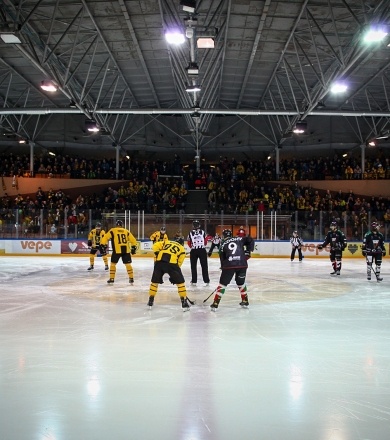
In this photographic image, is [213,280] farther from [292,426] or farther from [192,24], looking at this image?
[292,426]

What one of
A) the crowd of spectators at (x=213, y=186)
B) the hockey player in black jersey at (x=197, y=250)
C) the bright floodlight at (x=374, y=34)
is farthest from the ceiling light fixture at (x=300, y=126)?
the hockey player in black jersey at (x=197, y=250)

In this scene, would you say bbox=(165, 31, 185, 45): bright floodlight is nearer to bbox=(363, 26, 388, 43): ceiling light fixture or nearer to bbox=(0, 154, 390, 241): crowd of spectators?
bbox=(363, 26, 388, 43): ceiling light fixture

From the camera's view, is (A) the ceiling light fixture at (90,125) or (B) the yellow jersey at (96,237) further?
(A) the ceiling light fixture at (90,125)

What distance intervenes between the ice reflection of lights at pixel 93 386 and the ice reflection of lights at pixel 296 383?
5.18 feet

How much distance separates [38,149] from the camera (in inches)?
1209

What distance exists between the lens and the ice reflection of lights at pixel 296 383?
3811mm

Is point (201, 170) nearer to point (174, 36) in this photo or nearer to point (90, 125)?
point (90, 125)

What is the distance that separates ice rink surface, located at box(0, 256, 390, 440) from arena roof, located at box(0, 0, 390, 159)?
6.39 m

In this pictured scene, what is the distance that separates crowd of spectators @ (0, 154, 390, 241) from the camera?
24.1 metres

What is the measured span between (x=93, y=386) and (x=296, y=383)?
5.65ft

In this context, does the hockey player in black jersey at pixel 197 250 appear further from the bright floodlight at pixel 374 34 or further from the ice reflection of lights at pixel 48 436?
the ice reflection of lights at pixel 48 436

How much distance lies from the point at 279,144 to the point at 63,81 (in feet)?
54.1

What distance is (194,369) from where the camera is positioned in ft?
14.7

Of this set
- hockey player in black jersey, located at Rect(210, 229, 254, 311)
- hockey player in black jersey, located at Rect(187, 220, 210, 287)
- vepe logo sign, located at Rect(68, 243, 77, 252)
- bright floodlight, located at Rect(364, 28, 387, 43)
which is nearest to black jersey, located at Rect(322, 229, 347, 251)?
hockey player in black jersey, located at Rect(187, 220, 210, 287)
